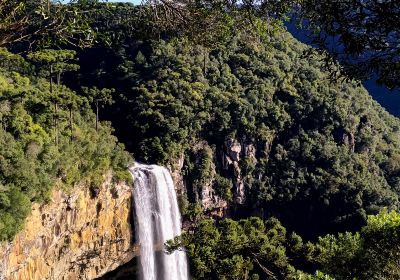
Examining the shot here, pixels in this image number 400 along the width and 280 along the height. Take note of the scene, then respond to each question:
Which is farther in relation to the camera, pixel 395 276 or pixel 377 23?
pixel 395 276

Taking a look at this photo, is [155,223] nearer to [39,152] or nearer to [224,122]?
[39,152]

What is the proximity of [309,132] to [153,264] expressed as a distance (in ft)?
59.4

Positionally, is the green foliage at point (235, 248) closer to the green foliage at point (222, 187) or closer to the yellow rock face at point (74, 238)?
the yellow rock face at point (74, 238)

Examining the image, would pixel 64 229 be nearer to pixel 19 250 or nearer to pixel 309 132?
pixel 19 250

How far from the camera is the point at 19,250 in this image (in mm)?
12500

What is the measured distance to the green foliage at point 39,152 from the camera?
1202 centimetres

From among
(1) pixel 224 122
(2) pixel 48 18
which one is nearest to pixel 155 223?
(1) pixel 224 122

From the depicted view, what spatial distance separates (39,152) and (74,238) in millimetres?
4483

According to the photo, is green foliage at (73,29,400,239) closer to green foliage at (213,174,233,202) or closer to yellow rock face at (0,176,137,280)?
green foliage at (213,174,233,202)

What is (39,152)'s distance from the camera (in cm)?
1368

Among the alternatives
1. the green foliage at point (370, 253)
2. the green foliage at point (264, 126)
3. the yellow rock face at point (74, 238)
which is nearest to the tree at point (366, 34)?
the green foliage at point (370, 253)

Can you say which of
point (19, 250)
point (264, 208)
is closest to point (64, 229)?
point (19, 250)

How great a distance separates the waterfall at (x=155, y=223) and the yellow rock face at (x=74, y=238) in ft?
1.95

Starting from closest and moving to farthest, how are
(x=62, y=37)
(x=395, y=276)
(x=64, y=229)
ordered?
(x=62, y=37), (x=395, y=276), (x=64, y=229)
